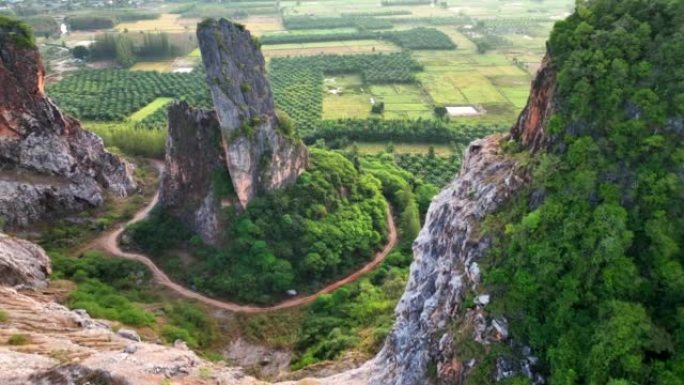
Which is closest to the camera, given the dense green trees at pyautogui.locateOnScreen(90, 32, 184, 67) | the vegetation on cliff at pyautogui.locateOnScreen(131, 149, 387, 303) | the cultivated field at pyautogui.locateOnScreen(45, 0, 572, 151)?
the vegetation on cliff at pyautogui.locateOnScreen(131, 149, 387, 303)

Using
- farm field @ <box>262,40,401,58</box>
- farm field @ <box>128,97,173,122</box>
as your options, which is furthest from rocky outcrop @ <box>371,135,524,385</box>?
farm field @ <box>262,40,401,58</box>

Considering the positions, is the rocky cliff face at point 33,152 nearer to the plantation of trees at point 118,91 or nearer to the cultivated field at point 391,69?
the cultivated field at point 391,69

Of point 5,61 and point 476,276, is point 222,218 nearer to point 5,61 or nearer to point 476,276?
point 5,61

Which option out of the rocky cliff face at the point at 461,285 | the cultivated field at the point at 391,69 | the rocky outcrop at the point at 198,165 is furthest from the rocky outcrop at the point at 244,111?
the cultivated field at the point at 391,69

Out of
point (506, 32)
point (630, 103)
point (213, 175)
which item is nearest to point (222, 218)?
point (213, 175)

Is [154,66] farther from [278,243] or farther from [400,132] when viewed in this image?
[278,243]

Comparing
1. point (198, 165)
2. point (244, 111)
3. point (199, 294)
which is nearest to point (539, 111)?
point (244, 111)

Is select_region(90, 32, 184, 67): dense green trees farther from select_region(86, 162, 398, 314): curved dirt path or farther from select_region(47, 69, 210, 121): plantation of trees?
select_region(86, 162, 398, 314): curved dirt path
